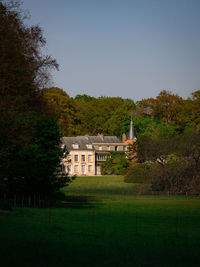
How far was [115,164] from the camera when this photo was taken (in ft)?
302

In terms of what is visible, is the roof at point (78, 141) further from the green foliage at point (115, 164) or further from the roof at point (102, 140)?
the green foliage at point (115, 164)

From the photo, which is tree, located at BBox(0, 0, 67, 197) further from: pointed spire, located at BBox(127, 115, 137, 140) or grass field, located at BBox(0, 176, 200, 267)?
pointed spire, located at BBox(127, 115, 137, 140)

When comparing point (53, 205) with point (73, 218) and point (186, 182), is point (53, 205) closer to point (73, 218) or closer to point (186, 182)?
point (73, 218)

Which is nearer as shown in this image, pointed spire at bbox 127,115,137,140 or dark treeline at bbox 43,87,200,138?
dark treeline at bbox 43,87,200,138

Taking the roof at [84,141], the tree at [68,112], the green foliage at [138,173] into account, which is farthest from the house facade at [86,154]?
the green foliage at [138,173]

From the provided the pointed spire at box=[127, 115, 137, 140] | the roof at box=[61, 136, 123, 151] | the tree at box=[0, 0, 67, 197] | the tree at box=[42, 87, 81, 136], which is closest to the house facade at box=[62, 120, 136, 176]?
the roof at box=[61, 136, 123, 151]

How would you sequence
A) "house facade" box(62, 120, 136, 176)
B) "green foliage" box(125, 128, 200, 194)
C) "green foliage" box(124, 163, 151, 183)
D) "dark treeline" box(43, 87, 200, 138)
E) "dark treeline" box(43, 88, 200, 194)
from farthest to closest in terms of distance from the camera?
1. "dark treeline" box(43, 87, 200, 138)
2. "house facade" box(62, 120, 136, 176)
3. "green foliage" box(124, 163, 151, 183)
4. "dark treeline" box(43, 88, 200, 194)
5. "green foliage" box(125, 128, 200, 194)

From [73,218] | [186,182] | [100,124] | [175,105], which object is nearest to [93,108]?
[100,124]

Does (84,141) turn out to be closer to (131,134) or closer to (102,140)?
(102,140)

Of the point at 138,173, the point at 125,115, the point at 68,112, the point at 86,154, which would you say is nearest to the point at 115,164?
the point at 86,154

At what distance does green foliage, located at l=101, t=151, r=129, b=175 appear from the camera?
9012 cm

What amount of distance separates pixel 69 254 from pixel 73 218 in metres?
11.6

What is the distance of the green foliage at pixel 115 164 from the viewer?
9012 cm

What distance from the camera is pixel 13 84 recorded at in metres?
32.5
